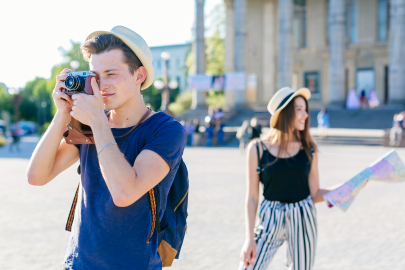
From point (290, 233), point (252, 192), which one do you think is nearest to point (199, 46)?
point (252, 192)

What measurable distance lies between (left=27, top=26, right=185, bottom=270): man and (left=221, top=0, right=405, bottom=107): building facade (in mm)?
29886

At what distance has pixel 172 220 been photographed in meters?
2.14

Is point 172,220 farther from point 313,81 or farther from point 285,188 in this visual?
point 313,81

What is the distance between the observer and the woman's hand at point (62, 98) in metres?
1.90

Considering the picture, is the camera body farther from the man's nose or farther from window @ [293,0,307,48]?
window @ [293,0,307,48]

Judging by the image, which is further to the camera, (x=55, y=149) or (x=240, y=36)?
(x=240, y=36)

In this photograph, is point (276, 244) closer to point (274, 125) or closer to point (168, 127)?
point (274, 125)

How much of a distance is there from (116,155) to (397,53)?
1192 inches

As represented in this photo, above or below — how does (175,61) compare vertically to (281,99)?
above

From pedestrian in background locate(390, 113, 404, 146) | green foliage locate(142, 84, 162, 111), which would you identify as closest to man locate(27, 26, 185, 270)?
pedestrian in background locate(390, 113, 404, 146)

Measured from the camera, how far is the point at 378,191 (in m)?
9.74

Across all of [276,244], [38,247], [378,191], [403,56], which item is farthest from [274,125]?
[403,56]

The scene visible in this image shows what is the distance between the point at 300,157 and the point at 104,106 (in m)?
2.05

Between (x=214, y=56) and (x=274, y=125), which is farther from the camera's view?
(x=214, y=56)
